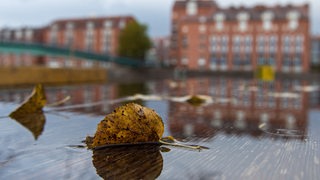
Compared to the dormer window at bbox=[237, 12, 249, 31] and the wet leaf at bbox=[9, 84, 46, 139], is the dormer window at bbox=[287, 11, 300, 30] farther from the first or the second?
the wet leaf at bbox=[9, 84, 46, 139]

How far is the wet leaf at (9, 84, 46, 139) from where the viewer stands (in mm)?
8317

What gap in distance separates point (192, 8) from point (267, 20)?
16.9 meters

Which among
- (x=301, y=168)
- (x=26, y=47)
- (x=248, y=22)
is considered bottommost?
(x=301, y=168)

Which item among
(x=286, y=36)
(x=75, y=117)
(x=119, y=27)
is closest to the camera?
(x=75, y=117)

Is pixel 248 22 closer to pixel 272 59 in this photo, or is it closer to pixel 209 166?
pixel 272 59

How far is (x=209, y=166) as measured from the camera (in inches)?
194

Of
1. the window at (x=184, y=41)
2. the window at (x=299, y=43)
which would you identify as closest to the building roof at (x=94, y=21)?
the window at (x=184, y=41)

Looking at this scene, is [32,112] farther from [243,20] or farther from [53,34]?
[53,34]

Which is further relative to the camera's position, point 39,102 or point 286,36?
point 286,36

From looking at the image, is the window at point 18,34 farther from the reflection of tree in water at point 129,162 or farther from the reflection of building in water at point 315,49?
the reflection of tree in water at point 129,162

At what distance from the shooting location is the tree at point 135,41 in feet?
264

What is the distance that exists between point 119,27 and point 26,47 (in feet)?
167

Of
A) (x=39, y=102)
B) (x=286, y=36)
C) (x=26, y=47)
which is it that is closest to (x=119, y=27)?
(x=286, y=36)

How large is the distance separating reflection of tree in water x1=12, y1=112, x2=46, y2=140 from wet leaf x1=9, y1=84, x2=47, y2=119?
0.50 ft
